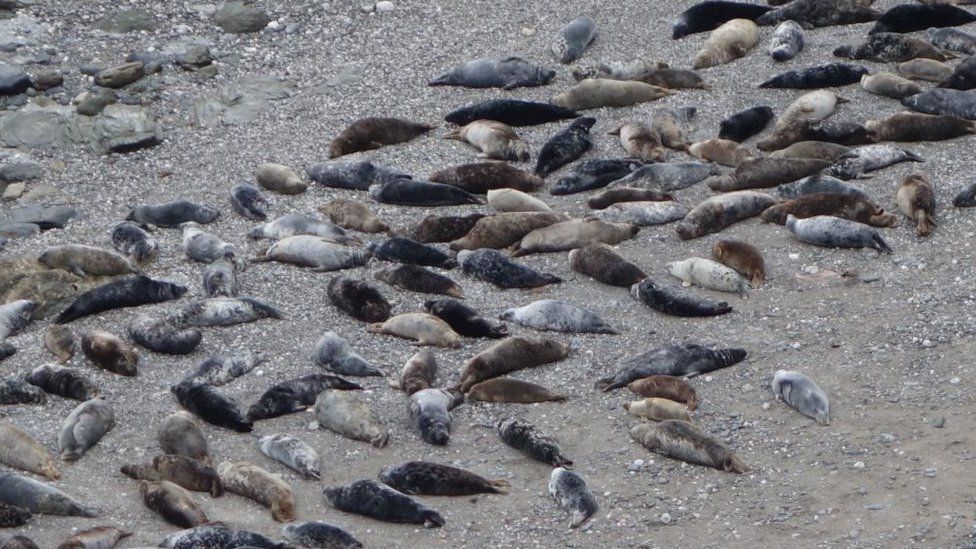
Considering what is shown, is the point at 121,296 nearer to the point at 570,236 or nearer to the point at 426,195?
the point at 426,195

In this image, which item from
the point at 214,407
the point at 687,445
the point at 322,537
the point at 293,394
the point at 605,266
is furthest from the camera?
the point at 605,266

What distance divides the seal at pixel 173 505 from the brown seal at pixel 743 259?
3.39 metres

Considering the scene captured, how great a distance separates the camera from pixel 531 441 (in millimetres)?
5910

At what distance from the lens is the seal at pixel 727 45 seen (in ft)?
34.2

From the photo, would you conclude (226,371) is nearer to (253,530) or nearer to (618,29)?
(253,530)

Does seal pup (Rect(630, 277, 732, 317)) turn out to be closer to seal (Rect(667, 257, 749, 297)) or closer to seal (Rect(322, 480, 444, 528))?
seal (Rect(667, 257, 749, 297))

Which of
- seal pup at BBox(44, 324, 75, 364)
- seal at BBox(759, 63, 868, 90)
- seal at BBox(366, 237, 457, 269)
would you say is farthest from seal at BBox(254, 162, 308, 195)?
seal at BBox(759, 63, 868, 90)

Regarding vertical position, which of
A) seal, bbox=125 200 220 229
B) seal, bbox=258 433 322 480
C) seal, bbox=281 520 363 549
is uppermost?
seal, bbox=281 520 363 549

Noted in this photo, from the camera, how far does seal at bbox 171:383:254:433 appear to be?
20.6ft

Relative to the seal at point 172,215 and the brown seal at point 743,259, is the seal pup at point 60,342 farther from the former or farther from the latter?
the brown seal at point 743,259

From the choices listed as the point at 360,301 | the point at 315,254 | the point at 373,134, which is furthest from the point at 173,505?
the point at 373,134

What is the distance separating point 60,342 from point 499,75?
4.67 m

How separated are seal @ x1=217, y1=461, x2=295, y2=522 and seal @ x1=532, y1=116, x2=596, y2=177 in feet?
12.6

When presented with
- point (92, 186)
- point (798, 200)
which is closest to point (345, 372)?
point (798, 200)
